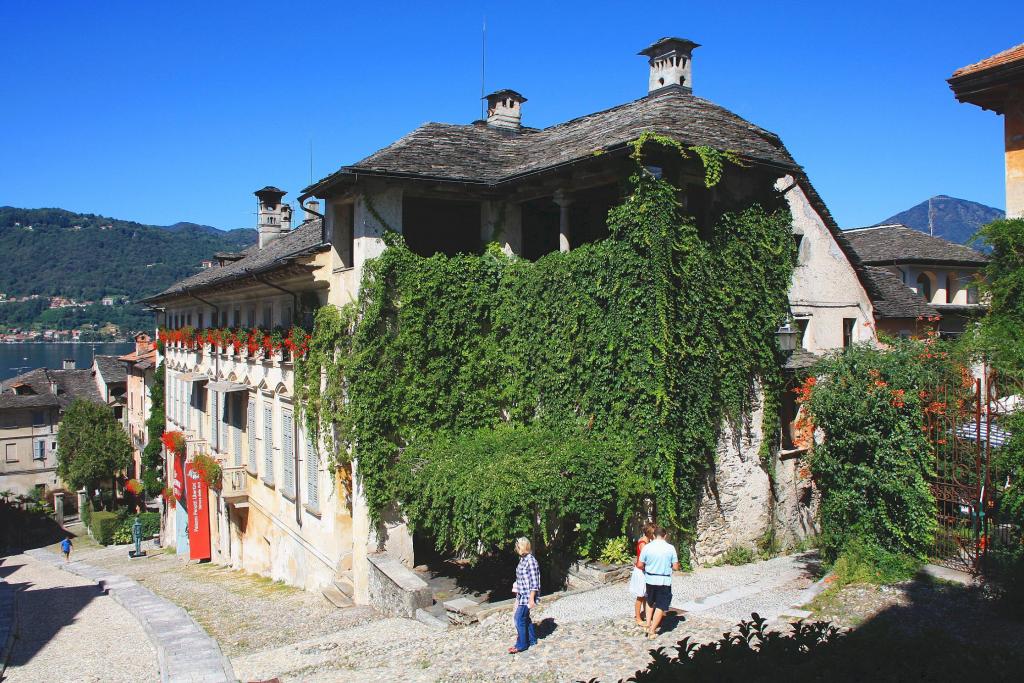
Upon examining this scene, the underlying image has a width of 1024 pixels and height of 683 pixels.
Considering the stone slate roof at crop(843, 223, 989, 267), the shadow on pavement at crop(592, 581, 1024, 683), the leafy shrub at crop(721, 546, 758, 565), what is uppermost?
the stone slate roof at crop(843, 223, 989, 267)

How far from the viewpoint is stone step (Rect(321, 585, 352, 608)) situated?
1661cm

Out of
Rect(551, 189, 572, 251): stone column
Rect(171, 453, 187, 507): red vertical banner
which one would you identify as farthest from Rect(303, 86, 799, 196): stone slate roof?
Rect(171, 453, 187, 507): red vertical banner

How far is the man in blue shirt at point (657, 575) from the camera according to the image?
1046 cm

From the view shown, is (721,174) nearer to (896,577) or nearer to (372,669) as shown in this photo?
(896,577)

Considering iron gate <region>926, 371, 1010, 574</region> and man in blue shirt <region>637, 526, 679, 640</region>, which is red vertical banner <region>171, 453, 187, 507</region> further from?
iron gate <region>926, 371, 1010, 574</region>

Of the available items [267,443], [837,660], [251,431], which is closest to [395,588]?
[267,443]

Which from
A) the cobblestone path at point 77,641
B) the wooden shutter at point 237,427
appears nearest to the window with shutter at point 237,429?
the wooden shutter at point 237,427

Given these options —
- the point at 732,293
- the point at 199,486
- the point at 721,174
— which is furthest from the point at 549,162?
the point at 199,486

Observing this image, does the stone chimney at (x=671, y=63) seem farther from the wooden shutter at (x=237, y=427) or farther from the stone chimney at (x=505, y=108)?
the wooden shutter at (x=237, y=427)

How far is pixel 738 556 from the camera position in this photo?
1513 cm

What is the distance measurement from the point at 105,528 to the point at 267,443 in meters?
26.5

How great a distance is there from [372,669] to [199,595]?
12.6 meters

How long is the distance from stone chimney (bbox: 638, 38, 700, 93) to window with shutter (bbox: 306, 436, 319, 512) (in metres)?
11.6

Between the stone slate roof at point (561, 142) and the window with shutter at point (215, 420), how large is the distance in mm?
12212
